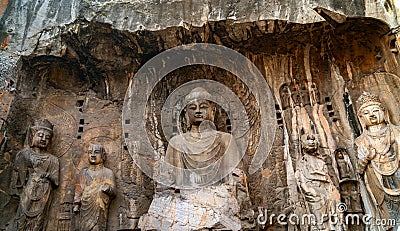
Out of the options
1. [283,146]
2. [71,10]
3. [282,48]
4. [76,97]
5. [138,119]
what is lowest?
[283,146]

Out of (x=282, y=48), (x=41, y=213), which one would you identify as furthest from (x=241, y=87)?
(x=41, y=213)

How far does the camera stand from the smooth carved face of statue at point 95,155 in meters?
6.05

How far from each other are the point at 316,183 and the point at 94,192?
2727 millimetres

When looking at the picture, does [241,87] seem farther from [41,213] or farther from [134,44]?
[41,213]

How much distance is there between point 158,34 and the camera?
6.18m

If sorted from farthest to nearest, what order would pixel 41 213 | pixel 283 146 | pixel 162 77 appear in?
pixel 162 77 → pixel 283 146 → pixel 41 213

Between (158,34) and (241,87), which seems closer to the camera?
(158,34)

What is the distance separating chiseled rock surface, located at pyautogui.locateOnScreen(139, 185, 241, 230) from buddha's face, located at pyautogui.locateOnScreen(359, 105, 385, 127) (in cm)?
193

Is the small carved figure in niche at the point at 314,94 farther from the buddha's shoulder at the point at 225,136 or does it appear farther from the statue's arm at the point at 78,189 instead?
the statue's arm at the point at 78,189

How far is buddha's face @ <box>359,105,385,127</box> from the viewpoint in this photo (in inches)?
223

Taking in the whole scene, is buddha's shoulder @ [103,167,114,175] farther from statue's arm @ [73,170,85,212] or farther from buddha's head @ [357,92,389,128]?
buddha's head @ [357,92,389,128]

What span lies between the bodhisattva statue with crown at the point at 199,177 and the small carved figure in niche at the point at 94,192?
608 mm

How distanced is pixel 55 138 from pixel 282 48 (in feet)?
11.1

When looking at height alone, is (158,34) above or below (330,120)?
above
